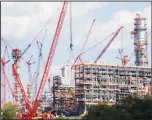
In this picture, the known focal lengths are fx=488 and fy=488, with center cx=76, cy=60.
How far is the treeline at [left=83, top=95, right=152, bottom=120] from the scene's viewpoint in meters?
45.3

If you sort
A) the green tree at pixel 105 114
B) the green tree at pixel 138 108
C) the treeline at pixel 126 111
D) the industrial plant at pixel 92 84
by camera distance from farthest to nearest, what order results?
the industrial plant at pixel 92 84, the green tree at pixel 138 108, the treeline at pixel 126 111, the green tree at pixel 105 114

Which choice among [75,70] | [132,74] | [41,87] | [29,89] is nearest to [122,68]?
[132,74]

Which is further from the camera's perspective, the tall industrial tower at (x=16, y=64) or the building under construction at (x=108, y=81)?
the tall industrial tower at (x=16, y=64)

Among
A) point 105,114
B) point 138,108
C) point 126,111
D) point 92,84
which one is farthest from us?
point 92,84

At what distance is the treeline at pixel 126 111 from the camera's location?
149 ft

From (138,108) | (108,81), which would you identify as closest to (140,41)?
(108,81)

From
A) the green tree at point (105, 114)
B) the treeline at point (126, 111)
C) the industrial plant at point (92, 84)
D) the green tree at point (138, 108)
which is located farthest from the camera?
the industrial plant at point (92, 84)

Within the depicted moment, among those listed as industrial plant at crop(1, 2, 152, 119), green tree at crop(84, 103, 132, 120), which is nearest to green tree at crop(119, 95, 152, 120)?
green tree at crop(84, 103, 132, 120)

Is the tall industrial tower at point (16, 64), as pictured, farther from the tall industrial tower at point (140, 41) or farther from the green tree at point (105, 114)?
the green tree at point (105, 114)

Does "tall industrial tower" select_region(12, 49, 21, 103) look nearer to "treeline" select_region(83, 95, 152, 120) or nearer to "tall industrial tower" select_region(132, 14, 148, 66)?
"tall industrial tower" select_region(132, 14, 148, 66)

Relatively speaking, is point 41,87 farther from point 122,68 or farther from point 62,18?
point 122,68

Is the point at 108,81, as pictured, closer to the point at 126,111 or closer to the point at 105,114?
the point at 126,111

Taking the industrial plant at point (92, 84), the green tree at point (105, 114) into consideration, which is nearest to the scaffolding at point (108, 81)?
the industrial plant at point (92, 84)

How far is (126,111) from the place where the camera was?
47.9m
